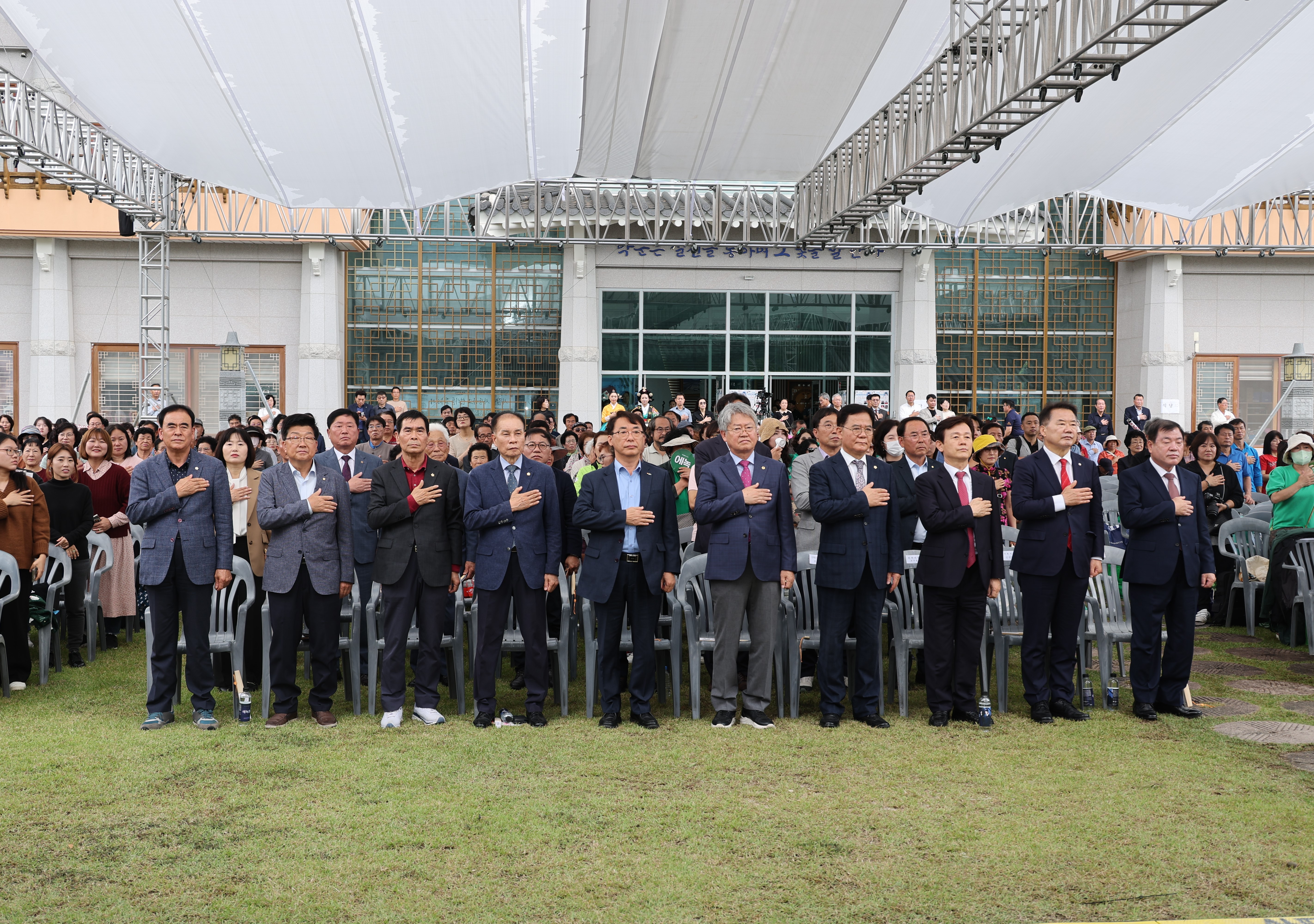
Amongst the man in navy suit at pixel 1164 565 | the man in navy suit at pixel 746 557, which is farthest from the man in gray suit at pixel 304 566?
the man in navy suit at pixel 1164 565

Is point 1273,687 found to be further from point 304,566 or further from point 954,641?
point 304,566

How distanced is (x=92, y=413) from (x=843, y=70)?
7.92 metres

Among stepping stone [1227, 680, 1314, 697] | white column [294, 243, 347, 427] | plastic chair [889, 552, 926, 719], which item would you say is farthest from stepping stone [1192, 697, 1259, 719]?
white column [294, 243, 347, 427]

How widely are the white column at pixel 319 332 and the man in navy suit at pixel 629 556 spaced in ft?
49.1

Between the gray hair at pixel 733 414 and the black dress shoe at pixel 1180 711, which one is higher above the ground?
the gray hair at pixel 733 414

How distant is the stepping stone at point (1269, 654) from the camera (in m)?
7.61

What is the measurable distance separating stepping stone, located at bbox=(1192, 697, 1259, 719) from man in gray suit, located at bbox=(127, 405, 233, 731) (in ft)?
18.0

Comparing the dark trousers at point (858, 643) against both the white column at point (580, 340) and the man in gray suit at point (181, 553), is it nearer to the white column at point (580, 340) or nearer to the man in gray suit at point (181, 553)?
the man in gray suit at point (181, 553)

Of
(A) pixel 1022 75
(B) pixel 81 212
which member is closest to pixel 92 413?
(A) pixel 1022 75

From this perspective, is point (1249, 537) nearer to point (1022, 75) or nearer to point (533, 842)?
point (1022, 75)

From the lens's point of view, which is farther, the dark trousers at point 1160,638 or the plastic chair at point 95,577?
the plastic chair at point 95,577

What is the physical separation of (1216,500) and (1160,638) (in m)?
3.42

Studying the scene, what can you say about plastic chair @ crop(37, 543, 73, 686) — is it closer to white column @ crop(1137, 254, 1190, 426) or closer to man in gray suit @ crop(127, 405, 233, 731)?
man in gray suit @ crop(127, 405, 233, 731)

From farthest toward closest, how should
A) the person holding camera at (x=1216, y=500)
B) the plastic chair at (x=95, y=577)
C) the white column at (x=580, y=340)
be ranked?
the white column at (x=580, y=340) < the person holding camera at (x=1216, y=500) < the plastic chair at (x=95, y=577)
